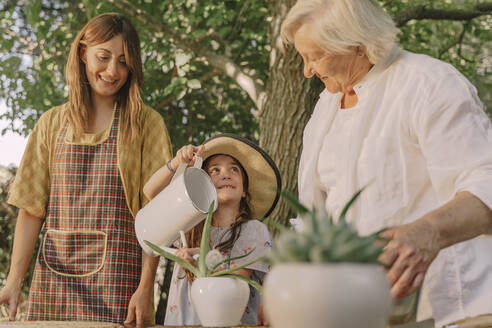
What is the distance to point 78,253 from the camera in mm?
2229

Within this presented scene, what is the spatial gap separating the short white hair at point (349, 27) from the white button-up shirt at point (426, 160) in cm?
6

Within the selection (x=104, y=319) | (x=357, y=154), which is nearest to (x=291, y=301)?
(x=357, y=154)

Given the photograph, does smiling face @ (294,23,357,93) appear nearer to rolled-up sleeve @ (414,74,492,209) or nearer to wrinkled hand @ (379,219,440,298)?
rolled-up sleeve @ (414,74,492,209)

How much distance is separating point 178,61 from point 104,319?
2.47m

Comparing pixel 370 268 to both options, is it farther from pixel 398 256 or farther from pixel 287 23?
pixel 287 23

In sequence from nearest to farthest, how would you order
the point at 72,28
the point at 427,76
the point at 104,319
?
the point at 427,76, the point at 104,319, the point at 72,28

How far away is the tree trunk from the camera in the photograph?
145 inches

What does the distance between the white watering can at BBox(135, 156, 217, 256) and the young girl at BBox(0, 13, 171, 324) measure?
1.07 feet

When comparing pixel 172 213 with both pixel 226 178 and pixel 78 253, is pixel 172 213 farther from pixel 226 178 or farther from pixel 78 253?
pixel 226 178

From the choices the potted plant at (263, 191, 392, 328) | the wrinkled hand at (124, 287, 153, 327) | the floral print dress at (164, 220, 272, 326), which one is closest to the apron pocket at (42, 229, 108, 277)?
the wrinkled hand at (124, 287, 153, 327)

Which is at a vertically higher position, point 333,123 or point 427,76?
point 427,76

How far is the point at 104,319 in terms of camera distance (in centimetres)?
218

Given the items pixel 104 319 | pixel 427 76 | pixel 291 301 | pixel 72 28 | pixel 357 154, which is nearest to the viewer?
pixel 291 301

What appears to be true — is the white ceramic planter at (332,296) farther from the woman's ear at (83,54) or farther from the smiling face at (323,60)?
the woman's ear at (83,54)
